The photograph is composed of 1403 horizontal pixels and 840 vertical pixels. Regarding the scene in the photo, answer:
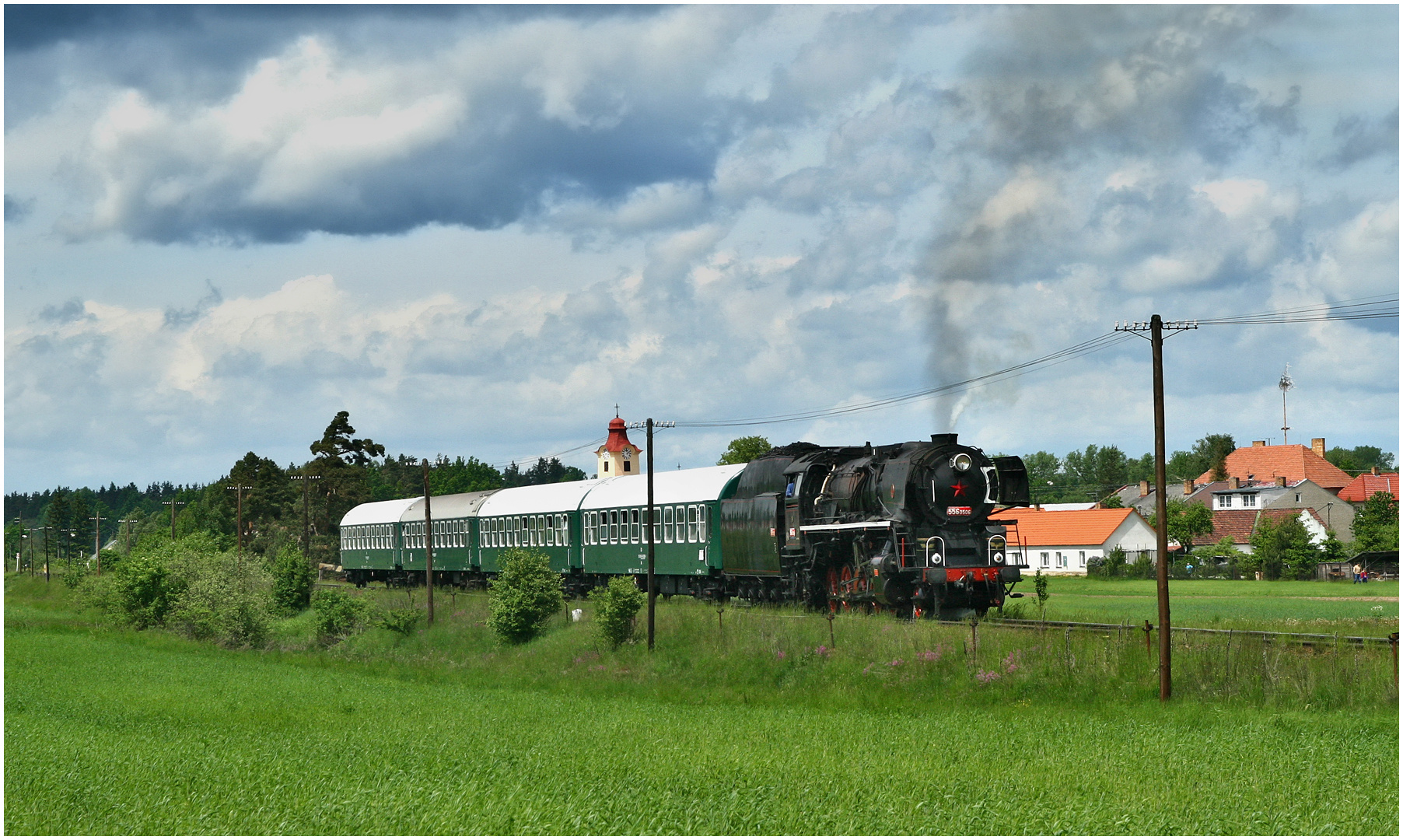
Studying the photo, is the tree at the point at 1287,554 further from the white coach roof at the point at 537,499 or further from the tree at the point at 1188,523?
the white coach roof at the point at 537,499

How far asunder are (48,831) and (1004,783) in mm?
11871

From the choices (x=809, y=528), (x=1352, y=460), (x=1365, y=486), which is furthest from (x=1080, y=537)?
(x=1352, y=460)

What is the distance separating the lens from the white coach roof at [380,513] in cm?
7081

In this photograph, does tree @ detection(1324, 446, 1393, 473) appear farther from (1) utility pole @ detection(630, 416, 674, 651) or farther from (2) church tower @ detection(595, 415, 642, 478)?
(1) utility pole @ detection(630, 416, 674, 651)

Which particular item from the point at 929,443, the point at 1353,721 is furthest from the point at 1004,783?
the point at 929,443

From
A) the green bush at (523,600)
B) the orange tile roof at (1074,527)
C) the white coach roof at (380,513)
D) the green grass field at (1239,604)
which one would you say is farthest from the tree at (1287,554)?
the white coach roof at (380,513)

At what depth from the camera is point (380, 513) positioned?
246ft

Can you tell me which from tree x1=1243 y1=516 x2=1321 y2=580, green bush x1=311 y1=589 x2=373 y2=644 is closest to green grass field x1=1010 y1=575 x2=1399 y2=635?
tree x1=1243 y1=516 x2=1321 y2=580

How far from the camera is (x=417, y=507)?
222 feet

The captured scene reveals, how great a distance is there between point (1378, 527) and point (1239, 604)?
35.0 m

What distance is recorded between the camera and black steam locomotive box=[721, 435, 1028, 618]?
30.9 m

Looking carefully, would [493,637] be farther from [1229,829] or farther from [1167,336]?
[1229,829]

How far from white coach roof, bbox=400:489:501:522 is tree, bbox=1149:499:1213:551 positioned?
52.6 metres

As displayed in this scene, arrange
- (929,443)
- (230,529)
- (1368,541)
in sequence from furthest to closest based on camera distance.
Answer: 1. (230,529)
2. (1368,541)
3. (929,443)
